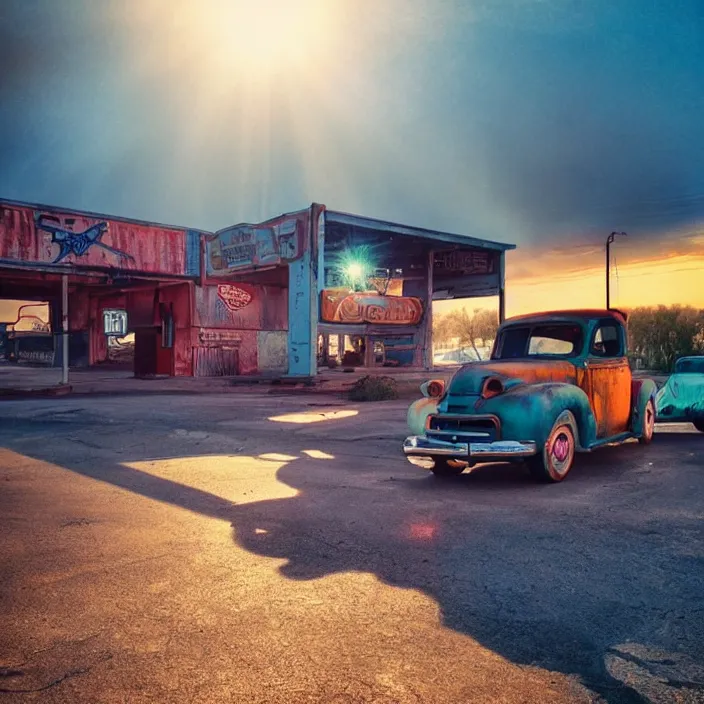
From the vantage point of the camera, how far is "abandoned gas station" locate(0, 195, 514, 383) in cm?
2148

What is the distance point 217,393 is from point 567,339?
1345 centimetres

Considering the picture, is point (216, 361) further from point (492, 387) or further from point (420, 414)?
point (492, 387)

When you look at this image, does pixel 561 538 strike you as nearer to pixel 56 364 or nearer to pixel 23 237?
pixel 23 237

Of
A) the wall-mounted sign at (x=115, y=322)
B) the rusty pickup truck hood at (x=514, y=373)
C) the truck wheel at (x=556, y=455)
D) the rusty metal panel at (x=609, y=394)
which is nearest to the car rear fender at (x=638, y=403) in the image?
the rusty metal panel at (x=609, y=394)

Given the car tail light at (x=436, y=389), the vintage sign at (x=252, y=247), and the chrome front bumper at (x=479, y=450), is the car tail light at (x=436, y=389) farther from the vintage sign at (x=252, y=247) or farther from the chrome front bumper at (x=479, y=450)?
the vintage sign at (x=252, y=247)

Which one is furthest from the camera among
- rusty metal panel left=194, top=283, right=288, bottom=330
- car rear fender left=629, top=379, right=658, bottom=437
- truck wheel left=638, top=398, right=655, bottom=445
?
rusty metal panel left=194, top=283, right=288, bottom=330

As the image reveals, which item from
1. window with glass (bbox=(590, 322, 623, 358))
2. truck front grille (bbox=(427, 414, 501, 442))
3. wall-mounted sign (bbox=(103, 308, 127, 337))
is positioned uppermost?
wall-mounted sign (bbox=(103, 308, 127, 337))

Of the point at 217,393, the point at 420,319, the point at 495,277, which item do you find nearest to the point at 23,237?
the point at 217,393

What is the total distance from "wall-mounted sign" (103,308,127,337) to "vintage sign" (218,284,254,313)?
6.62 m

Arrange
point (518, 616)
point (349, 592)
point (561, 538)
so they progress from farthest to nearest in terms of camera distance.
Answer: point (561, 538)
point (349, 592)
point (518, 616)

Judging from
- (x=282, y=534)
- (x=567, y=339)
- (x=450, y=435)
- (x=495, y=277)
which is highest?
(x=495, y=277)

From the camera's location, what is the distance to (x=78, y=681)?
8.56 ft

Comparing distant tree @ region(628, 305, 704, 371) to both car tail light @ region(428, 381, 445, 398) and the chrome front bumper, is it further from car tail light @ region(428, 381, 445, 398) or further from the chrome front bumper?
the chrome front bumper

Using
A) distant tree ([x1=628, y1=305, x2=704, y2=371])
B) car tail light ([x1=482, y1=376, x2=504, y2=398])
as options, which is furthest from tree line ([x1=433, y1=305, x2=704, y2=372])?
car tail light ([x1=482, y1=376, x2=504, y2=398])
